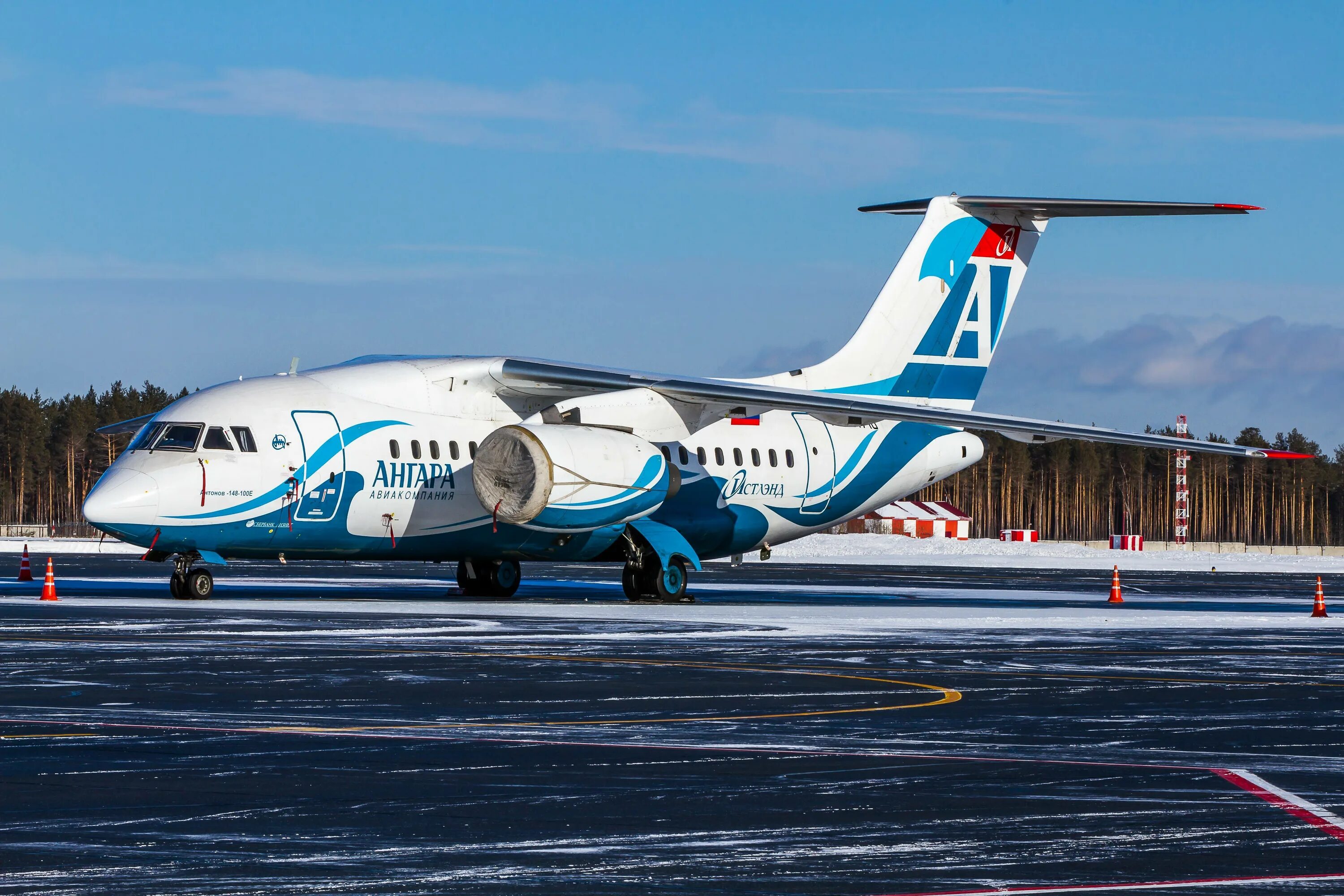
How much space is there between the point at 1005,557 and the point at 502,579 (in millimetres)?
40433

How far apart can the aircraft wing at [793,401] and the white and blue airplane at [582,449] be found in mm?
55

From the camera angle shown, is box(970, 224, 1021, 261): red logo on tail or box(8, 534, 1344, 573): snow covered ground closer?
box(970, 224, 1021, 261): red logo on tail

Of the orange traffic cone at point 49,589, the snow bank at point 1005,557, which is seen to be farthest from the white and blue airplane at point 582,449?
the snow bank at point 1005,557

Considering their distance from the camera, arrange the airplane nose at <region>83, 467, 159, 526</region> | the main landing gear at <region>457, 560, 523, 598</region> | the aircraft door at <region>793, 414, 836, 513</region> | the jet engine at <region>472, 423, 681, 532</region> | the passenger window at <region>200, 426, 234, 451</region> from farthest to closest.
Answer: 1. the aircraft door at <region>793, 414, 836, 513</region>
2. the main landing gear at <region>457, 560, 523, 598</region>
3. the jet engine at <region>472, 423, 681, 532</region>
4. the passenger window at <region>200, 426, 234, 451</region>
5. the airplane nose at <region>83, 467, 159, 526</region>

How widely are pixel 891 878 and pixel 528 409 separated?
24.2 meters

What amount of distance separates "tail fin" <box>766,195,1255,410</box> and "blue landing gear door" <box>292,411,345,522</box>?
9.66 metres

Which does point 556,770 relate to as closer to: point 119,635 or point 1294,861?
point 1294,861

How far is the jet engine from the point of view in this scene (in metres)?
28.8

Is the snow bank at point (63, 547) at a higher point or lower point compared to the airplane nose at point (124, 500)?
lower

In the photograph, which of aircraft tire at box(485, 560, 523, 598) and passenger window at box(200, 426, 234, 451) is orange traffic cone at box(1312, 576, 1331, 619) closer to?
aircraft tire at box(485, 560, 523, 598)

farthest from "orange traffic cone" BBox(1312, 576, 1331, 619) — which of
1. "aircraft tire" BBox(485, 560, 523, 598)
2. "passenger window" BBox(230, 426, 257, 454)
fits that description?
"passenger window" BBox(230, 426, 257, 454)

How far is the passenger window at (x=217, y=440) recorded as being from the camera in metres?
27.7

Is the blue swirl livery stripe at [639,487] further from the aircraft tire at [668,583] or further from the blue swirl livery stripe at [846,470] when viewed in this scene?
the blue swirl livery stripe at [846,470]

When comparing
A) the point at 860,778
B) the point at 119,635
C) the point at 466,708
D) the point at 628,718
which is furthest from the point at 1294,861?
the point at 119,635
